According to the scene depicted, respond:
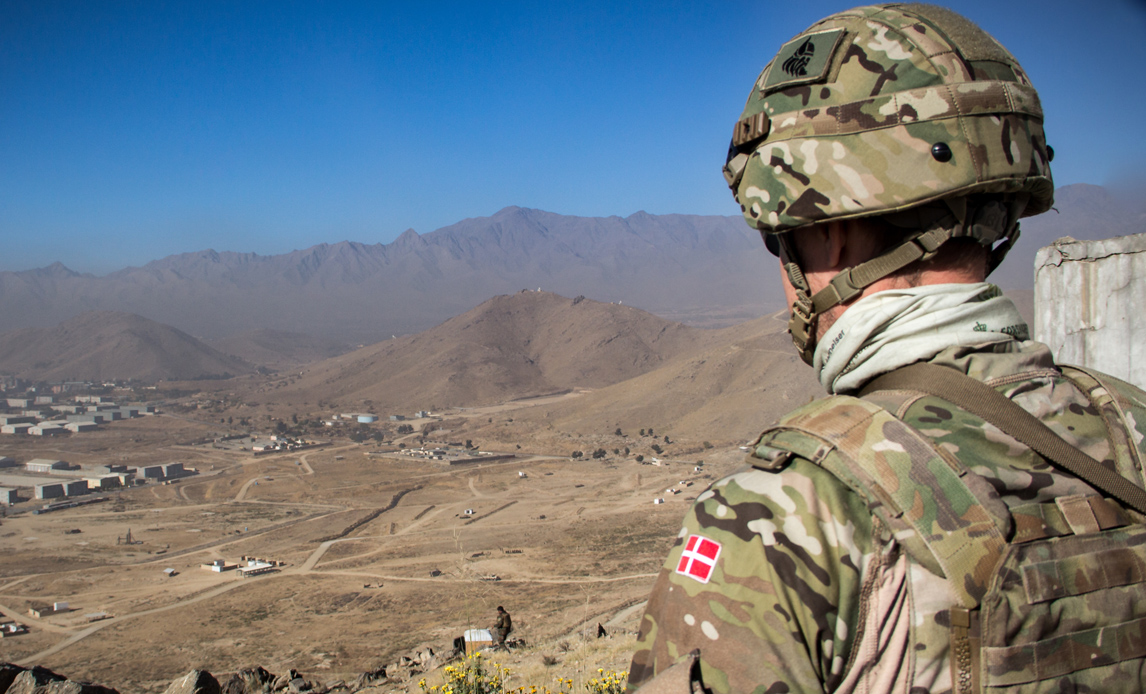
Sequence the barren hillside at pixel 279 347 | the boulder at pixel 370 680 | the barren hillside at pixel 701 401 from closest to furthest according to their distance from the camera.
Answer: the boulder at pixel 370 680, the barren hillside at pixel 701 401, the barren hillside at pixel 279 347

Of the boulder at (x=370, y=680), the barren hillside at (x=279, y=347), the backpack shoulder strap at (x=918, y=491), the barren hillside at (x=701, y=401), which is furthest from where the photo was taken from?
the barren hillside at (x=279, y=347)

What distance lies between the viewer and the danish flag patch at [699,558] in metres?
1.43

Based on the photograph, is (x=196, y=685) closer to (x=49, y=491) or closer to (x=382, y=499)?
(x=382, y=499)

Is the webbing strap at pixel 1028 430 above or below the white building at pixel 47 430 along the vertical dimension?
A: above

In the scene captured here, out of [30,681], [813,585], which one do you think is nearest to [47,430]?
[30,681]

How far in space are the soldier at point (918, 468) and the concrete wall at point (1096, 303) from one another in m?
4.32

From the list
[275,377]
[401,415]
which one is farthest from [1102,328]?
[275,377]

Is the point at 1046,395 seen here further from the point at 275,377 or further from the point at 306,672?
the point at 275,377

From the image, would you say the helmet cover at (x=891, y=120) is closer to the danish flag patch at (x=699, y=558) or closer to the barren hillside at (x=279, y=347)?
the danish flag patch at (x=699, y=558)

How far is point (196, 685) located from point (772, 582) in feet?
27.5

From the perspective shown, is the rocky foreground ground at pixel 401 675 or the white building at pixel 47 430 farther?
the white building at pixel 47 430

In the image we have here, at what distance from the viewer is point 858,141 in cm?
183

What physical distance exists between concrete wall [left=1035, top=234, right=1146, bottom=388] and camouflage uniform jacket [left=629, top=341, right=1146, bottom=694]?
15.5ft

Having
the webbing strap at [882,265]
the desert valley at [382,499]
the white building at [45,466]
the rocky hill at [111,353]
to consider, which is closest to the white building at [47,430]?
the desert valley at [382,499]
